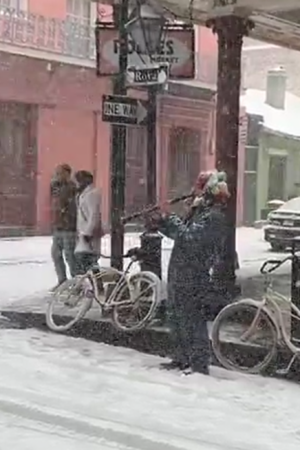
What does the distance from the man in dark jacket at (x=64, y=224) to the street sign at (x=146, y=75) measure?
87.6 inches

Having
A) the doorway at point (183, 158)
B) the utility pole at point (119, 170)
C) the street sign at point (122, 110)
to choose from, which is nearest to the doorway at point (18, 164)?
the doorway at point (183, 158)

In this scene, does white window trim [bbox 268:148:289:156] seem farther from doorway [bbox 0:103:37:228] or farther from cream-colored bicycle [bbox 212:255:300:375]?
cream-colored bicycle [bbox 212:255:300:375]

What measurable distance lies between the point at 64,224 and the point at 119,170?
191cm

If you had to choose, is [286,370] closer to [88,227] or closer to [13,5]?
[88,227]

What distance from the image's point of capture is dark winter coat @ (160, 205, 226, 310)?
781cm

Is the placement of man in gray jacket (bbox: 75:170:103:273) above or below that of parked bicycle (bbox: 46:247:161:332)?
above

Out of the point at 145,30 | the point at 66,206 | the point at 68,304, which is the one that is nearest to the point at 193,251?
the point at 68,304

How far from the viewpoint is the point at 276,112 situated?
105ft

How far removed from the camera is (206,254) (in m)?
7.88

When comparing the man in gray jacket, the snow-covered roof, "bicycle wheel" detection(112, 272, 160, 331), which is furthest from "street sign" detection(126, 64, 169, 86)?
the snow-covered roof

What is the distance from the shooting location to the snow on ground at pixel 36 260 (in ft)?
41.6

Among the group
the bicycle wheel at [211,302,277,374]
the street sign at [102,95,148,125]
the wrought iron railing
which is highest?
the wrought iron railing

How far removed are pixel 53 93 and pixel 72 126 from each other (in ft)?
3.19

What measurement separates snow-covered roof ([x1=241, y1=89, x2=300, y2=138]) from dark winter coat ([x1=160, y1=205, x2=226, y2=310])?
2226cm
